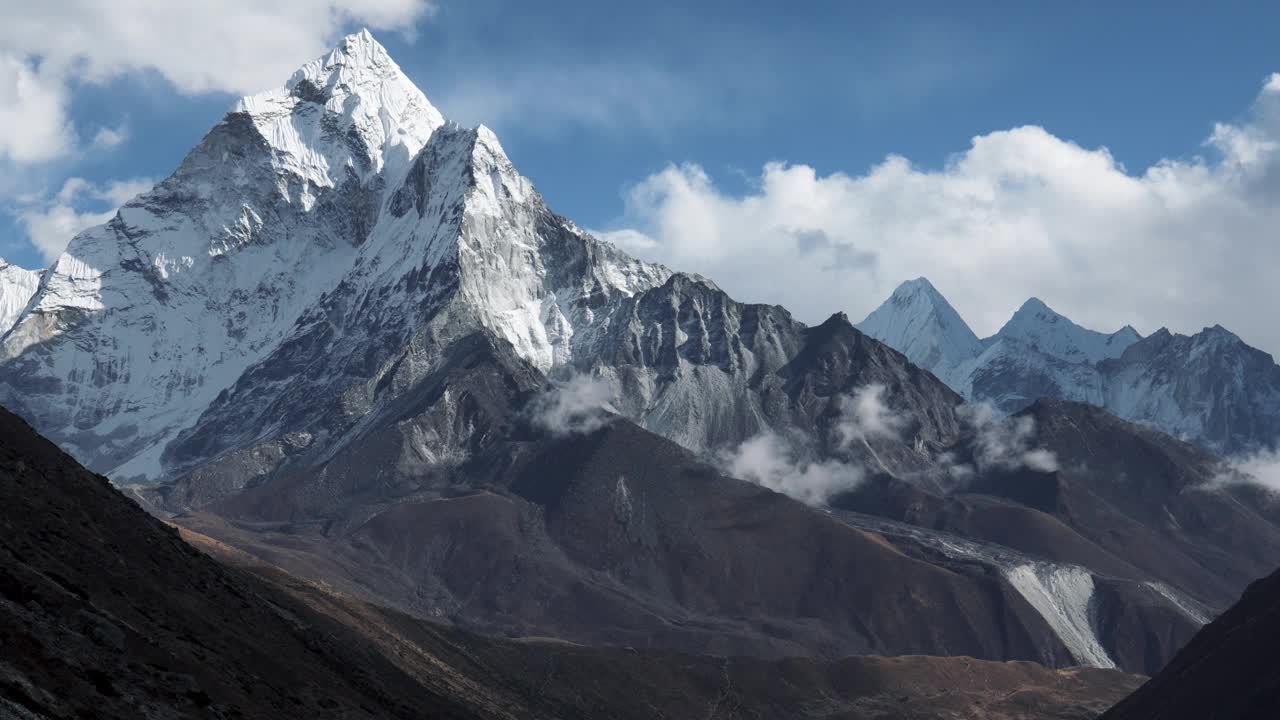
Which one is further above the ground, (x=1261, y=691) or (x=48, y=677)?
(x=1261, y=691)

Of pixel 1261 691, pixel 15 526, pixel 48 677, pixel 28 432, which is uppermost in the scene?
pixel 1261 691

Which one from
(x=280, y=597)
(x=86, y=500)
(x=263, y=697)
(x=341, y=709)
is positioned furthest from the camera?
(x=280, y=597)

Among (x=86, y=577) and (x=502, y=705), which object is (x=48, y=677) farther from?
(x=502, y=705)

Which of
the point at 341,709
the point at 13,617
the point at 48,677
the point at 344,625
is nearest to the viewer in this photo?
the point at 48,677

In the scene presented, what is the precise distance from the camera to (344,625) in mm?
186125

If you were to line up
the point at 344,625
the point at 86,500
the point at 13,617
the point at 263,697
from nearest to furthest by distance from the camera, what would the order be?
1. the point at 13,617
2. the point at 263,697
3. the point at 86,500
4. the point at 344,625

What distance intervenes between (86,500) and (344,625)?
71.9m

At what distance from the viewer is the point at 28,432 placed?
123 metres

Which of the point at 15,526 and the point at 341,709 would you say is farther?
the point at 341,709

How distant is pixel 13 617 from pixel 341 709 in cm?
3563

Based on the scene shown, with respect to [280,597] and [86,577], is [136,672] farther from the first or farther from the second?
[280,597]


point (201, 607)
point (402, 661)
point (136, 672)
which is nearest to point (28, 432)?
point (201, 607)

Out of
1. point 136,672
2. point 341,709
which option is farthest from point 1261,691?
point 136,672

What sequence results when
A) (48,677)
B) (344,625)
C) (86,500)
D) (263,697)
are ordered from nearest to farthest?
(48,677) < (263,697) < (86,500) < (344,625)
